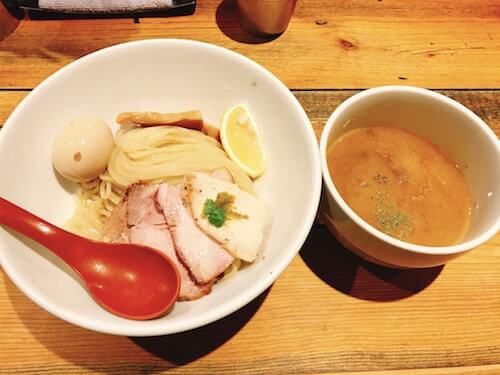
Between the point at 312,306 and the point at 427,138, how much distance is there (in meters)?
0.68

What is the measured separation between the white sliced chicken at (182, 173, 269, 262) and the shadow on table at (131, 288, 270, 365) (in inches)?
8.7

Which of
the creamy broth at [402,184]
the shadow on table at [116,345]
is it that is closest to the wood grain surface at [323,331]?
the shadow on table at [116,345]

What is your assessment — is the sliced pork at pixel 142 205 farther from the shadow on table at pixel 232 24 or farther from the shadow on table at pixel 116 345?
the shadow on table at pixel 232 24

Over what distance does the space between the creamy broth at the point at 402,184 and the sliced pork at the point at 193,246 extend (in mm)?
426

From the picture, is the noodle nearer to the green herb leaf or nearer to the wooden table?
the green herb leaf

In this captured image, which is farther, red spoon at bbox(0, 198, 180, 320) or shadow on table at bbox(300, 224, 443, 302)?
shadow on table at bbox(300, 224, 443, 302)

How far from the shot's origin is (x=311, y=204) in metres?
1.32

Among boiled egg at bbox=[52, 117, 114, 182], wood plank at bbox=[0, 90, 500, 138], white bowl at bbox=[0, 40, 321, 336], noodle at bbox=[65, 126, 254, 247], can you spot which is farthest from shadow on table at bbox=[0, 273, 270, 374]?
wood plank at bbox=[0, 90, 500, 138]

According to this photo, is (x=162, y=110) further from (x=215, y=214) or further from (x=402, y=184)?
(x=402, y=184)

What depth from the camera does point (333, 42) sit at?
6.96ft

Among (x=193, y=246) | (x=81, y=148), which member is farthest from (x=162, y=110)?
(x=193, y=246)

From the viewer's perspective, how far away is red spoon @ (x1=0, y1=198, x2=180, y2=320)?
1259 millimetres

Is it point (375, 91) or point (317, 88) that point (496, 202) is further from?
point (317, 88)

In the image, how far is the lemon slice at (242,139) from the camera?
5.38 feet
